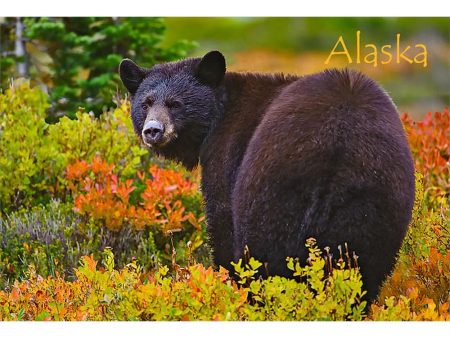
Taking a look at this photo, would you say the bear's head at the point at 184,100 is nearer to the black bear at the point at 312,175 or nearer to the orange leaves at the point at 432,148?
the black bear at the point at 312,175

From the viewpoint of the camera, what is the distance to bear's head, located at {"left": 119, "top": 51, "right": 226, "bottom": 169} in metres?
6.32

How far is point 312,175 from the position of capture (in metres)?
5.11

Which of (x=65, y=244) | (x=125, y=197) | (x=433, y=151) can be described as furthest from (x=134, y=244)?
(x=433, y=151)

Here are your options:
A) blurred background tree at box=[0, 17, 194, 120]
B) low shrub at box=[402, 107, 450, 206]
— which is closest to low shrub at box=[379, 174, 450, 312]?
low shrub at box=[402, 107, 450, 206]

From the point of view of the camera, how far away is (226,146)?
602 cm

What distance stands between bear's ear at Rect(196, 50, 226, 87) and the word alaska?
1188 mm

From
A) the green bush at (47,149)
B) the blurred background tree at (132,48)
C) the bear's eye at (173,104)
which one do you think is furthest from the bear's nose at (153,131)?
the blurred background tree at (132,48)

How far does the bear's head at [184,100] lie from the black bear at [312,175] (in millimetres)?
223

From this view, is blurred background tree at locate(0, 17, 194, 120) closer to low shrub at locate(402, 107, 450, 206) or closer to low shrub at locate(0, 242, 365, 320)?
low shrub at locate(402, 107, 450, 206)

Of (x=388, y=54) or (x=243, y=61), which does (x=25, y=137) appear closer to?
(x=243, y=61)

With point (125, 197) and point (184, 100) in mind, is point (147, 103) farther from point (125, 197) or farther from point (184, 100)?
point (125, 197)

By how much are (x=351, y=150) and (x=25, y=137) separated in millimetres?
3704

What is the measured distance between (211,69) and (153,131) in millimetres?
662

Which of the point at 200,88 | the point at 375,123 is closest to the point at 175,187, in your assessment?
the point at 200,88
